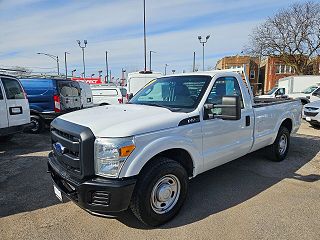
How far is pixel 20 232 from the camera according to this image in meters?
3.24

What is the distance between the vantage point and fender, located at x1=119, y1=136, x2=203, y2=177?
2.91 metres

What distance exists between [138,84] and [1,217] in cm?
1138

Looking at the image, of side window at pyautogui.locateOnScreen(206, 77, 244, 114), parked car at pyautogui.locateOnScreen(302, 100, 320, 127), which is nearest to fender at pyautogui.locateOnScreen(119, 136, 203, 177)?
side window at pyautogui.locateOnScreen(206, 77, 244, 114)

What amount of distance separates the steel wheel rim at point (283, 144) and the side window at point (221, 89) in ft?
6.84

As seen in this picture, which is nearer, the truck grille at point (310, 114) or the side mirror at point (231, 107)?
the side mirror at point (231, 107)

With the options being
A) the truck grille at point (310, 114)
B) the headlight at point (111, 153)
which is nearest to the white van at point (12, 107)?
the headlight at point (111, 153)

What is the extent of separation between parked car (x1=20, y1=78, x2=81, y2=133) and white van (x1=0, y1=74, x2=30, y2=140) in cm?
179

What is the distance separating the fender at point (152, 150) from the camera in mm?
2906

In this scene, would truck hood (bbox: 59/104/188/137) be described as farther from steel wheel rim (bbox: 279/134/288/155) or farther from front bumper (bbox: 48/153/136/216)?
steel wheel rim (bbox: 279/134/288/155)

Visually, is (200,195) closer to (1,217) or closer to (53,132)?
(53,132)

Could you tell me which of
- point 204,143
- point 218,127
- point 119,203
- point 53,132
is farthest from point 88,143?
point 218,127

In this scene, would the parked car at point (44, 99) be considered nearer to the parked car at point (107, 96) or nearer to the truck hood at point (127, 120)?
the parked car at point (107, 96)

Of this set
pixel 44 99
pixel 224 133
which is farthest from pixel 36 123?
pixel 224 133

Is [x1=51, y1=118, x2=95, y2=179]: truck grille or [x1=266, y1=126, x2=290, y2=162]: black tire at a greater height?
[x1=51, y1=118, x2=95, y2=179]: truck grille
